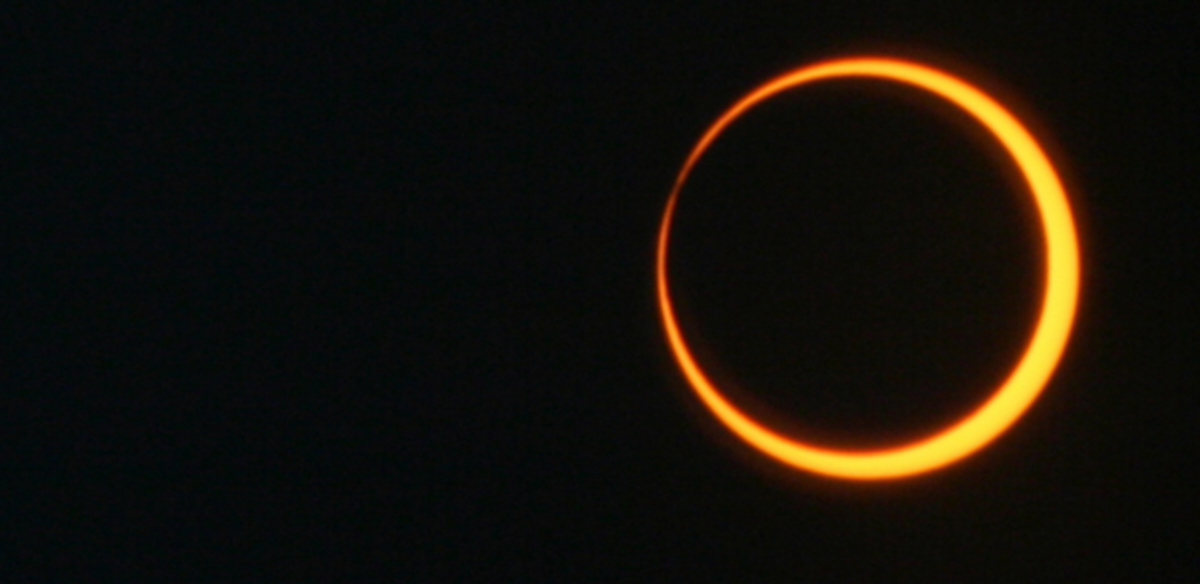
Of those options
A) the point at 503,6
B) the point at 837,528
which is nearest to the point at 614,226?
the point at 503,6

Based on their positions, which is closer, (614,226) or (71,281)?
(614,226)

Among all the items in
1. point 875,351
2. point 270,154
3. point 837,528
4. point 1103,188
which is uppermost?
point 270,154

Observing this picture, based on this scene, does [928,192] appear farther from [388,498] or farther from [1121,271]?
[388,498]
